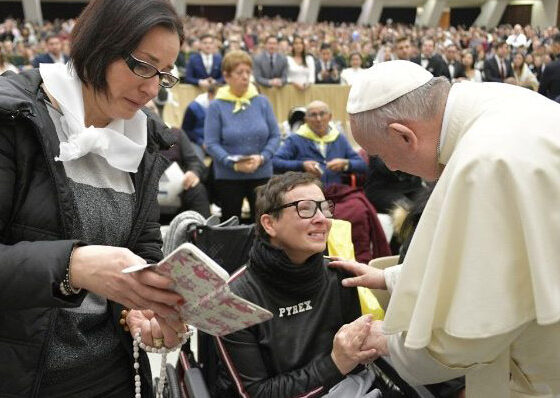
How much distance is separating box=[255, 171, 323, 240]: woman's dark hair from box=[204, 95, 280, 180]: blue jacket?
231 cm

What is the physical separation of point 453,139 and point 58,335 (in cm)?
97

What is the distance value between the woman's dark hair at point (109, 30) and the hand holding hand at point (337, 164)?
3139mm

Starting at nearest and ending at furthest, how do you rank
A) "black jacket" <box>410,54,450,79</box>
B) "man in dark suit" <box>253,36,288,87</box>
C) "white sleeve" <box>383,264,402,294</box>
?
"white sleeve" <box>383,264,402,294</box>, "man in dark suit" <box>253,36,288,87</box>, "black jacket" <box>410,54,450,79</box>

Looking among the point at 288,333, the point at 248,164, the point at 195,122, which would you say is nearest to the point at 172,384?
the point at 288,333

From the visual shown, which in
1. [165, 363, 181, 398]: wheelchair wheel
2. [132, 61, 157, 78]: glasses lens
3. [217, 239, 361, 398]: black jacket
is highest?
[132, 61, 157, 78]: glasses lens

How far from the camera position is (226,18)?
103 feet

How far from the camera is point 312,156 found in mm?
4562

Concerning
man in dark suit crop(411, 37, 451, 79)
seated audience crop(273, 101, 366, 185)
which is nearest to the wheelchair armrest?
seated audience crop(273, 101, 366, 185)

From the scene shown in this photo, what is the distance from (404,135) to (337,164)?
305 centimetres

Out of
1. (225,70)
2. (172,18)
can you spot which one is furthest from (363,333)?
(225,70)

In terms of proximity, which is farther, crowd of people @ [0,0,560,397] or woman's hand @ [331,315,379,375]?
woman's hand @ [331,315,379,375]

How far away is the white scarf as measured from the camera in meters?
1.34

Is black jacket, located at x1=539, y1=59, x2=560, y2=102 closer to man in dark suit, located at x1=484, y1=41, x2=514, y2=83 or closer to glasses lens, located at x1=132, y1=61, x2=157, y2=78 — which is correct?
man in dark suit, located at x1=484, y1=41, x2=514, y2=83

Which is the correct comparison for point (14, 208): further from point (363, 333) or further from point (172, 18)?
point (363, 333)
